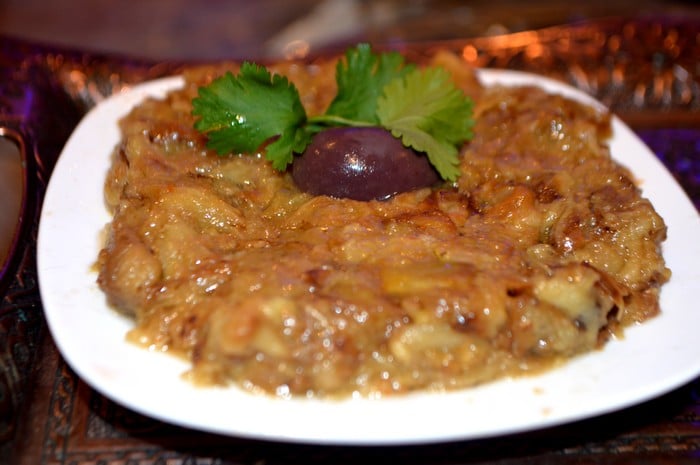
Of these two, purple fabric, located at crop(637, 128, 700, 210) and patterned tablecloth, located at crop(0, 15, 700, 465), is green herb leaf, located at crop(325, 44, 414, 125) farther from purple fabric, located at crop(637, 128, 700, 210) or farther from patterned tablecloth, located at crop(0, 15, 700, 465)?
purple fabric, located at crop(637, 128, 700, 210)

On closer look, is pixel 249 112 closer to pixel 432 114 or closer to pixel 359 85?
pixel 359 85

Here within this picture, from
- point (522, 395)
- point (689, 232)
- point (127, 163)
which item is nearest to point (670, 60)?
point (689, 232)

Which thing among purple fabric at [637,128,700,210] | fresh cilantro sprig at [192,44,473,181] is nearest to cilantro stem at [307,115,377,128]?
fresh cilantro sprig at [192,44,473,181]

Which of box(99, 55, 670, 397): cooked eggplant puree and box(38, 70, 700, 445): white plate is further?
box(99, 55, 670, 397): cooked eggplant puree

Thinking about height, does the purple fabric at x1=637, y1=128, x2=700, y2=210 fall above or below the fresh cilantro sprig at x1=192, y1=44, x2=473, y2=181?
below

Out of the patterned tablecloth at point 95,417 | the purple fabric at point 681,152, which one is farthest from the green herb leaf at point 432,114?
the purple fabric at point 681,152
